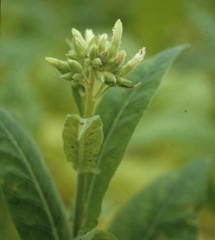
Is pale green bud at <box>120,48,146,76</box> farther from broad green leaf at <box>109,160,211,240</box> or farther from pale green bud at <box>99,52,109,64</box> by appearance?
broad green leaf at <box>109,160,211,240</box>

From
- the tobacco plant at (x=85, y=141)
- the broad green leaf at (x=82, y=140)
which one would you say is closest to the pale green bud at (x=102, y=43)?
the tobacco plant at (x=85, y=141)

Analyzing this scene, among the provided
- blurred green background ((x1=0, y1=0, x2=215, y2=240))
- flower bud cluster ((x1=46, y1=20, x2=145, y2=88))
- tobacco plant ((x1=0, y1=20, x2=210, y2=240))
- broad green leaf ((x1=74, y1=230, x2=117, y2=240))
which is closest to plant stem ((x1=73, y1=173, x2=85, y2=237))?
tobacco plant ((x1=0, y1=20, x2=210, y2=240))

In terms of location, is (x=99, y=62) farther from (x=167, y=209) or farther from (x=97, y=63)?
(x=167, y=209)

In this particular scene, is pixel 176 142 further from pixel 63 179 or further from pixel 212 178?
pixel 63 179

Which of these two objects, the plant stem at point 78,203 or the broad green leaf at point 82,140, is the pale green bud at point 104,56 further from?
the plant stem at point 78,203

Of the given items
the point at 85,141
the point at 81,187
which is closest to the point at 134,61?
the point at 85,141

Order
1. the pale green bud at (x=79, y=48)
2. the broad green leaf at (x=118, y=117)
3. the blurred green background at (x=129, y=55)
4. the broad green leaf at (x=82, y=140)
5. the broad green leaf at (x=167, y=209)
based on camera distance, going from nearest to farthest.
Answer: the broad green leaf at (x=82, y=140), the pale green bud at (x=79, y=48), the broad green leaf at (x=118, y=117), the broad green leaf at (x=167, y=209), the blurred green background at (x=129, y=55)
